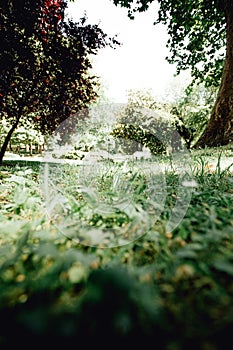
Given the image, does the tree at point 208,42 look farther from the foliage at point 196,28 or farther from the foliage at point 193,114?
the foliage at point 193,114

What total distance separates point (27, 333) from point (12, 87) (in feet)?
25.7

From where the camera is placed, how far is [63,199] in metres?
2.11

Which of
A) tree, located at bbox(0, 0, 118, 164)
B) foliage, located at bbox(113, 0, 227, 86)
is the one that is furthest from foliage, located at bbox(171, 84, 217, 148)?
tree, located at bbox(0, 0, 118, 164)

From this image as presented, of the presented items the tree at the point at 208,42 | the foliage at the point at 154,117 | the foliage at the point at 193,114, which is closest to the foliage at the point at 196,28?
the tree at the point at 208,42

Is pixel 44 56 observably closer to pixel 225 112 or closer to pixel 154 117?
pixel 225 112

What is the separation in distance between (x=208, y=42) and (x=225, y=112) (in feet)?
20.1

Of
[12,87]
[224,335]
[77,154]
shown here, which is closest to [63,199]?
[224,335]

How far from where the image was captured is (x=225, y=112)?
29.3 feet

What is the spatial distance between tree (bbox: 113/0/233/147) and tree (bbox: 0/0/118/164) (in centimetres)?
422

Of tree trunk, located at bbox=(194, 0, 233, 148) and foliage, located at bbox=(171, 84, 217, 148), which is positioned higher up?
foliage, located at bbox=(171, 84, 217, 148)

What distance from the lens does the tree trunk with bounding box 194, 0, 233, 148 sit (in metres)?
8.79

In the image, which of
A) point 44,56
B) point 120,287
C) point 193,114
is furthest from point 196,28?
point 193,114

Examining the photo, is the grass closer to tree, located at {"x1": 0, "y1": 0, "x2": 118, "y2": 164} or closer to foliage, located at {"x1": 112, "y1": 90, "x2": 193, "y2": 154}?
tree, located at {"x1": 0, "y1": 0, "x2": 118, "y2": 164}

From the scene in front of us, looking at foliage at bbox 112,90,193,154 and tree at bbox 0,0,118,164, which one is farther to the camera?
foliage at bbox 112,90,193,154
